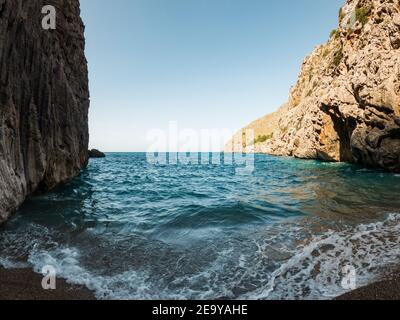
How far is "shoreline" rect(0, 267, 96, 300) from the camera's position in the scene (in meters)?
5.96

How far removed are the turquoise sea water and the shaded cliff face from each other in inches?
79.3

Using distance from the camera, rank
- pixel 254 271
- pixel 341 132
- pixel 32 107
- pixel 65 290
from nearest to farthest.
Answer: pixel 65 290 → pixel 254 271 → pixel 32 107 → pixel 341 132

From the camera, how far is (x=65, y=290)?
6.37 meters

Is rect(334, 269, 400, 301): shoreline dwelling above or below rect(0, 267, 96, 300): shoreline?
above

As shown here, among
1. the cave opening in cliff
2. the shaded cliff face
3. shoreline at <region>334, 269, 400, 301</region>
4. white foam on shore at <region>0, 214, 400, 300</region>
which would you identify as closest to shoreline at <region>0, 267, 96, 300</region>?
white foam on shore at <region>0, 214, 400, 300</region>

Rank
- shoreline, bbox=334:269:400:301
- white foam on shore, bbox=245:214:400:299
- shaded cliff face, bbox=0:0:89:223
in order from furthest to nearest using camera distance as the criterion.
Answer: shaded cliff face, bbox=0:0:89:223, white foam on shore, bbox=245:214:400:299, shoreline, bbox=334:269:400:301

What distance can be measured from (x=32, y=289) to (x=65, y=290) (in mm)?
724

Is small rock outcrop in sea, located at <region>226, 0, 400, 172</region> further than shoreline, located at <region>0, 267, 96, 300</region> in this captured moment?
Yes

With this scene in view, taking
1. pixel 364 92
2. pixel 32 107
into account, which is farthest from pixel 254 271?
pixel 364 92

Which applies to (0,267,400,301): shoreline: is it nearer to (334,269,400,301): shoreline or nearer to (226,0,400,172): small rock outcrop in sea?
(334,269,400,301): shoreline

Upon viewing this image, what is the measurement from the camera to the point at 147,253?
889 centimetres

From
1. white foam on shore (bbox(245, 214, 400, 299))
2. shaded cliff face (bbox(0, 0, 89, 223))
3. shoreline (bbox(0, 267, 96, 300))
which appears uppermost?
shaded cliff face (bbox(0, 0, 89, 223))

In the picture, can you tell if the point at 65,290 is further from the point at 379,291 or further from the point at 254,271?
the point at 379,291
